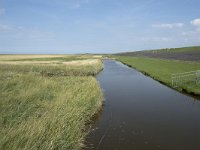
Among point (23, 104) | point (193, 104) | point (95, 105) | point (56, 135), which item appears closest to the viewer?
point (56, 135)

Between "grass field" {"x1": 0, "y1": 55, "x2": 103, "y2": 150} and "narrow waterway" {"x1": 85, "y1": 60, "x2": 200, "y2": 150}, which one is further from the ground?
"grass field" {"x1": 0, "y1": 55, "x2": 103, "y2": 150}

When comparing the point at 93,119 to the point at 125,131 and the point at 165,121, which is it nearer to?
the point at 125,131

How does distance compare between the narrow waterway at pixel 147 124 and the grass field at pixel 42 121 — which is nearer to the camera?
the grass field at pixel 42 121

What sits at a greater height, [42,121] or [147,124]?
[42,121]

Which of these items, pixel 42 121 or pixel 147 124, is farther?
pixel 147 124

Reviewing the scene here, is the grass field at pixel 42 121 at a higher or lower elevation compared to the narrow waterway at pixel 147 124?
higher

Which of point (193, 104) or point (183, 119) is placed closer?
point (183, 119)

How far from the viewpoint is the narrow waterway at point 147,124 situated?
1229 centimetres

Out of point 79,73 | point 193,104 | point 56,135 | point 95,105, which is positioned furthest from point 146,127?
point 79,73

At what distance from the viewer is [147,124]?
15625 millimetres

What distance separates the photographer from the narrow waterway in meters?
12.3

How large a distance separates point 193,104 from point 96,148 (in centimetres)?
1277

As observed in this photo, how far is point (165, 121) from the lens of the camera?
16281 mm

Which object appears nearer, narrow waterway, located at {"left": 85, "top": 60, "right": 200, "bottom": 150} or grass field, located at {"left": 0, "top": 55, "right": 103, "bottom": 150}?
grass field, located at {"left": 0, "top": 55, "right": 103, "bottom": 150}
